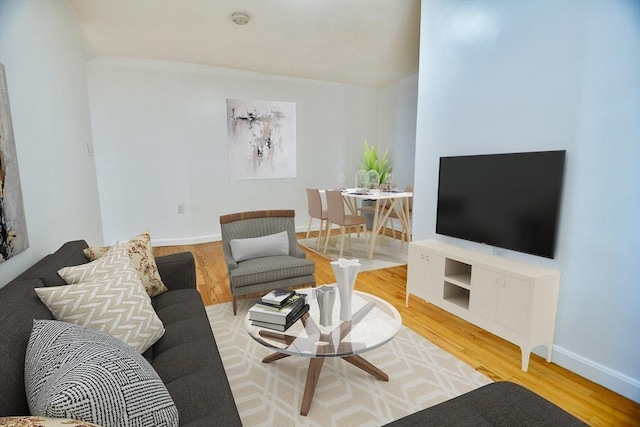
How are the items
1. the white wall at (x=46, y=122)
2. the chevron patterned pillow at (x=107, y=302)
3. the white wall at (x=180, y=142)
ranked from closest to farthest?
the chevron patterned pillow at (x=107, y=302) → the white wall at (x=46, y=122) → the white wall at (x=180, y=142)

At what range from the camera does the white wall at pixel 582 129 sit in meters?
1.70

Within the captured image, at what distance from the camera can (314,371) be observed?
169 cm

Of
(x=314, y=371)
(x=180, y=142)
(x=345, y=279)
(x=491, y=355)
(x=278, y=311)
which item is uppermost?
(x=180, y=142)

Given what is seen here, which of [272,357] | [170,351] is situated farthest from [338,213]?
[170,351]

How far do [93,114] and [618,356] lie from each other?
18.4ft

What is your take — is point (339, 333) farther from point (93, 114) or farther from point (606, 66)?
point (93, 114)

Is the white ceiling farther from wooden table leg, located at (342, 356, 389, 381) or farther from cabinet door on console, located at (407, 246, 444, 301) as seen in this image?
wooden table leg, located at (342, 356, 389, 381)

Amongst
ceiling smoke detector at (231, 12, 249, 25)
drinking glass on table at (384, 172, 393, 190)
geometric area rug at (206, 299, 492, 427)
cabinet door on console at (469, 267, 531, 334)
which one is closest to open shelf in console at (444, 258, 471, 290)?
cabinet door on console at (469, 267, 531, 334)

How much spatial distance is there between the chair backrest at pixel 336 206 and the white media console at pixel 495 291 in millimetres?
1541

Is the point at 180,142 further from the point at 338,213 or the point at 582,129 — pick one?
the point at 582,129

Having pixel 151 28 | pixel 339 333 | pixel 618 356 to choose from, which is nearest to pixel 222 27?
pixel 151 28

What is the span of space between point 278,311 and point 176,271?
0.88 m

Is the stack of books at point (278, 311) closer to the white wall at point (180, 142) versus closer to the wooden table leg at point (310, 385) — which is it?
the wooden table leg at point (310, 385)

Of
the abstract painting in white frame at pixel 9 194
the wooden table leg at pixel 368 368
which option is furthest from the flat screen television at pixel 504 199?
the abstract painting in white frame at pixel 9 194
